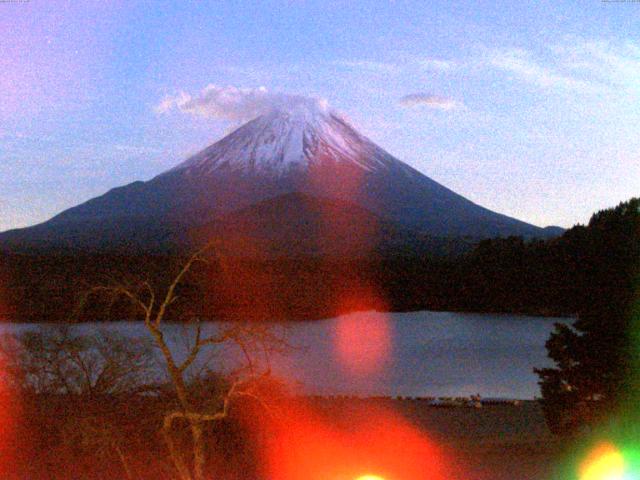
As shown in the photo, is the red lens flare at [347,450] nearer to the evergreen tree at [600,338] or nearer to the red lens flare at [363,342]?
the evergreen tree at [600,338]

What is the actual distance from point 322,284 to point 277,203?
76.5 feet

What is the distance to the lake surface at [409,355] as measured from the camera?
50.6 feet

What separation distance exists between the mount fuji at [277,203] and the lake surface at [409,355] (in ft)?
87.2

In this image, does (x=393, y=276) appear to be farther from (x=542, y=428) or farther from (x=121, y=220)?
(x=542, y=428)

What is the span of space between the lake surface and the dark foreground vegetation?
88.7 inches

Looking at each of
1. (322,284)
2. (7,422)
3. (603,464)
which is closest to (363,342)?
(7,422)

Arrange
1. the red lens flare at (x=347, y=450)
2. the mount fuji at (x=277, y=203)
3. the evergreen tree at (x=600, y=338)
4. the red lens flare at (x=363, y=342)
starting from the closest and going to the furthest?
1. the evergreen tree at (x=600, y=338)
2. the red lens flare at (x=347, y=450)
3. the red lens flare at (x=363, y=342)
4. the mount fuji at (x=277, y=203)

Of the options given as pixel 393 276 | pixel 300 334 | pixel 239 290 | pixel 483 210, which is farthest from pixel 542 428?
pixel 483 210

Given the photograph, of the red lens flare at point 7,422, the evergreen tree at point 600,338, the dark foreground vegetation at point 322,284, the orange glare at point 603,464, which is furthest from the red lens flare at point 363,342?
the orange glare at point 603,464

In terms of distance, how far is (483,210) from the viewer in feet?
236

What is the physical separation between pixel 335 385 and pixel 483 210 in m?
58.3

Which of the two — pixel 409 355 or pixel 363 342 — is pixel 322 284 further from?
pixel 409 355

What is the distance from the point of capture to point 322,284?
41.0m

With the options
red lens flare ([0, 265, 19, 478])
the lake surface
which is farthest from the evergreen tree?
red lens flare ([0, 265, 19, 478])
